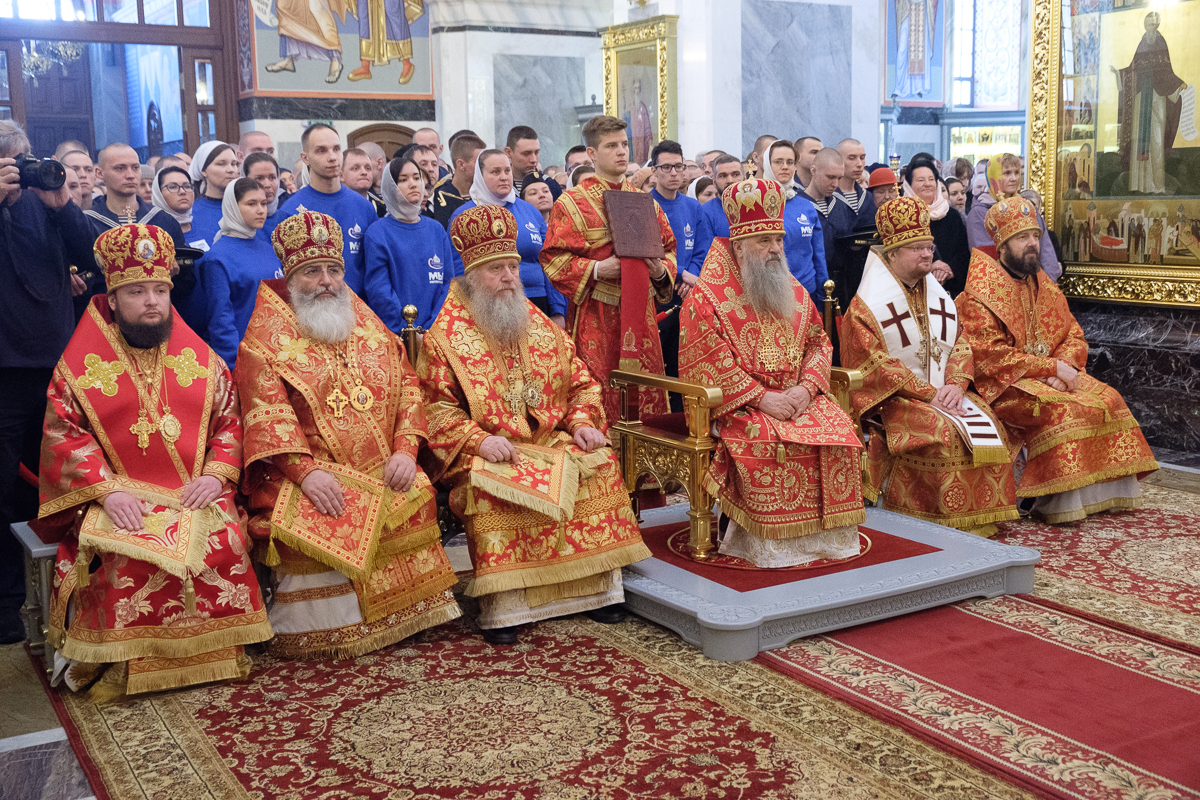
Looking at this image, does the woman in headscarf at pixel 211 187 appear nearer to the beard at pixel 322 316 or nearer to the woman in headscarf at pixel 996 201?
the beard at pixel 322 316

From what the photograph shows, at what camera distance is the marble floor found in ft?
10.2

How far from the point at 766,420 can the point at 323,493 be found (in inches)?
71.8

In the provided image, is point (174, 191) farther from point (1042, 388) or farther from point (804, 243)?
point (1042, 388)

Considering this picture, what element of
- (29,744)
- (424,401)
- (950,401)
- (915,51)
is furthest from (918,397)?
(915,51)

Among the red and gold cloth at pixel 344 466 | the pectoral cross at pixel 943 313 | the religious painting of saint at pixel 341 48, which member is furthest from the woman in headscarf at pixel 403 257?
the religious painting of saint at pixel 341 48

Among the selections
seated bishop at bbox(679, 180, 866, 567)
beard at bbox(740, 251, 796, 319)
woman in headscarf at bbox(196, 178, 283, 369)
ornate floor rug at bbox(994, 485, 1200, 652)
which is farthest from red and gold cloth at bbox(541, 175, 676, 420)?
ornate floor rug at bbox(994, 485, 1200, 652)

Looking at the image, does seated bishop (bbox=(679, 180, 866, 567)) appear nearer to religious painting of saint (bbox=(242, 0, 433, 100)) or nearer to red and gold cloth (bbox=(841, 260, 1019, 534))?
red and gold cloth (bbox=(841, 260, 1019, 534))

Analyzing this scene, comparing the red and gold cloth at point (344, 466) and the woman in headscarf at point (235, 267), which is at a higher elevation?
the woman in headscarf at point (235, 267)

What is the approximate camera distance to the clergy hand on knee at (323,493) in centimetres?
394

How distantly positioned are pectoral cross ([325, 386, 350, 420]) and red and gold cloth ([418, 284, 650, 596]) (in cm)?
35

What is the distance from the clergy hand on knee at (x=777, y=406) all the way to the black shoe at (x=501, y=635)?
138 cm

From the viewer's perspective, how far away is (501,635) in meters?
4.19

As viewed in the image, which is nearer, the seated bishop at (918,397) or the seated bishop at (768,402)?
the seated bishop at (768,402)

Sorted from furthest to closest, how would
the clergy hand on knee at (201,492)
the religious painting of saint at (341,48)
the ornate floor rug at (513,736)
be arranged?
the religious painting of saint at (341,48), the clergy hand on knee at (201,492), the ornate floor rug at (513,736)
